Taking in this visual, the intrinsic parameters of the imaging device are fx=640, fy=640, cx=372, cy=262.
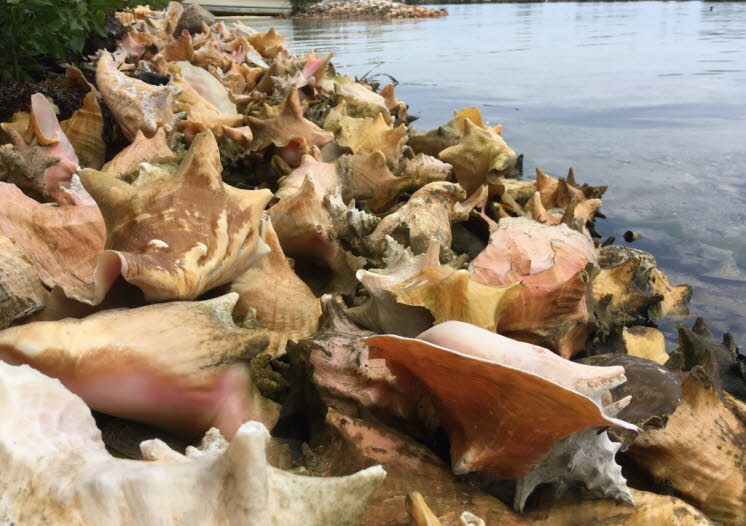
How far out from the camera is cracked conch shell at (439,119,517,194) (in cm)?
212

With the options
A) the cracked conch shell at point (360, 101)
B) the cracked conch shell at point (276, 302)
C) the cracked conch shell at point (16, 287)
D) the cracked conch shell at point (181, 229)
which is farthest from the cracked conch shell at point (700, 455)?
the cracked conch shell at point (360, 101)

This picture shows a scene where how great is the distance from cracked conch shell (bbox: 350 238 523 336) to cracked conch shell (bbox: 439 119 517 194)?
1.12 meters

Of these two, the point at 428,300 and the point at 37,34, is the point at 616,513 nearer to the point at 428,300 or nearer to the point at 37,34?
the point at 428,300

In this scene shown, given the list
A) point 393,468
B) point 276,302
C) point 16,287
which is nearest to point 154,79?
point 276,302

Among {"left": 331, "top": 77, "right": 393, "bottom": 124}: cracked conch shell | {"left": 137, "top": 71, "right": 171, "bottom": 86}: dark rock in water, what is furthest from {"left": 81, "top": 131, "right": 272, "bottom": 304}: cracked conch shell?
{"left": 331, "top": 77, "right": 393, "bottom": 124}: cracked conch shell

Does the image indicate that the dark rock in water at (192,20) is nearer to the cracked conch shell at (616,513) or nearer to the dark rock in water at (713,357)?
the dark rock in water at (713,357)

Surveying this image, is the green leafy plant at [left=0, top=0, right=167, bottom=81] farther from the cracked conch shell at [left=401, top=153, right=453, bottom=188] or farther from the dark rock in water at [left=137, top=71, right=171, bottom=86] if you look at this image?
the cracked conch shell at [left=401, top=153, right=453, bottom=188]

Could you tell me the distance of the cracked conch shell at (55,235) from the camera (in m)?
1.04

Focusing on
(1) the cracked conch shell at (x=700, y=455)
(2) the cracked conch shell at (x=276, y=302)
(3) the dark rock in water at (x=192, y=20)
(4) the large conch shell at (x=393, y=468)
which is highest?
(3) the dark rock in water at (x=192, y=20)

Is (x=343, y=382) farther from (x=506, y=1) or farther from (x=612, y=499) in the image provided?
(x=506, y=1)

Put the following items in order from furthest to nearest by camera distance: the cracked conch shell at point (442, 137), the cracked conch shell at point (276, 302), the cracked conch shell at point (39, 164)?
the cracked conch shell at point (442, 137), the cracked conch shell at point (39, 164), the cracked conch shell at point (276, 302)

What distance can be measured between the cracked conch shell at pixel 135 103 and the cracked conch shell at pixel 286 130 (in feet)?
0.85

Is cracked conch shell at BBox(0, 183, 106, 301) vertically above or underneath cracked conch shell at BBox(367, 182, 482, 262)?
above

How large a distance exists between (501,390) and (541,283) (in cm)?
→ 45
